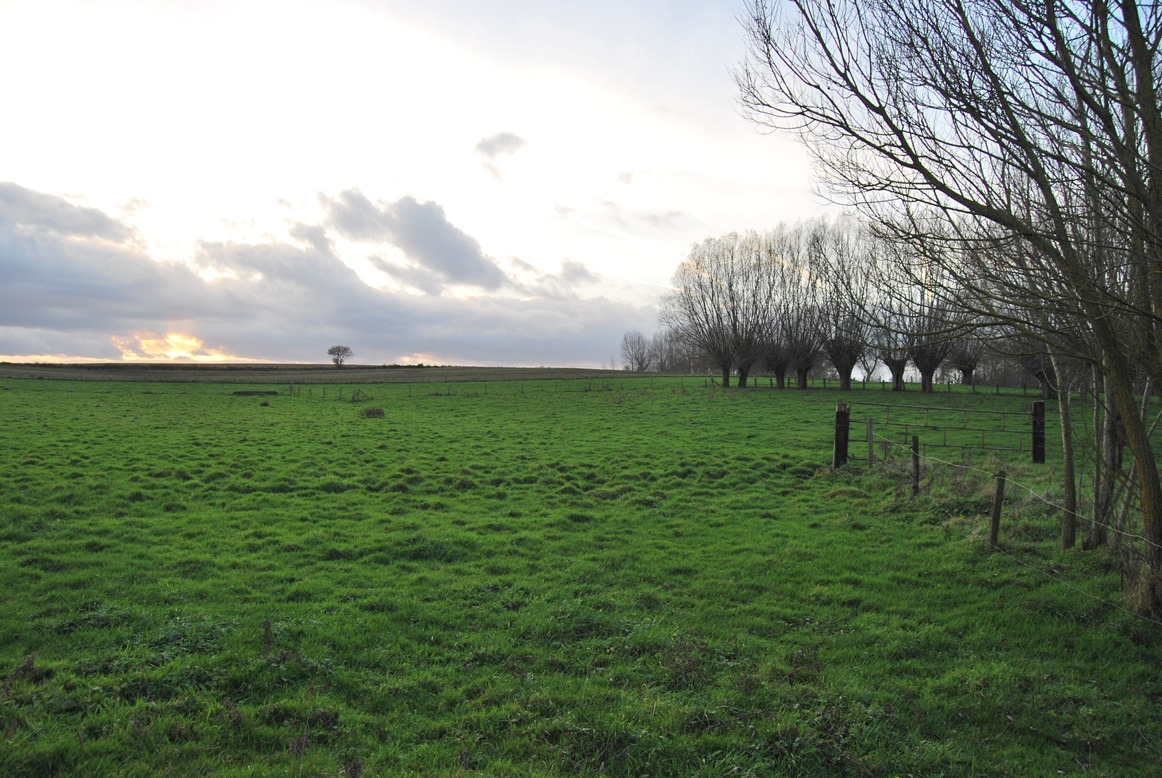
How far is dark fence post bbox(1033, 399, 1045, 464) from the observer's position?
19.9m

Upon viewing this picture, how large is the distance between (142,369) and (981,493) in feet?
318

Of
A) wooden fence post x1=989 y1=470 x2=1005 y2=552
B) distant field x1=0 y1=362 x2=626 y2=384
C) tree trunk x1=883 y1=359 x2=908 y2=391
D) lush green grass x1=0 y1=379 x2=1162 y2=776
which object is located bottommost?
lush green grass x1=0 y1=379 x2=1162 y2=776

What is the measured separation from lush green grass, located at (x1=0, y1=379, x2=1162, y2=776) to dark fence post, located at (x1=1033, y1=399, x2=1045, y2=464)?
3.86m

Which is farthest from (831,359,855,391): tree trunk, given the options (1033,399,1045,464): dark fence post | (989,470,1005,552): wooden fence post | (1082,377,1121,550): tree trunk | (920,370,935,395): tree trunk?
(989,470,1005,552): wooden fence post

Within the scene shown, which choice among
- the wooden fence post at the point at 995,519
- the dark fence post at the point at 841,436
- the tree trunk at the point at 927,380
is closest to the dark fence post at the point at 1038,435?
the dark fence post at the point at 841,436

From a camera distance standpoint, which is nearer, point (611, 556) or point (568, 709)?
point (568, 709)

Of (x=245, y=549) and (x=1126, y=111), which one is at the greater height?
(x=1126, y=111)

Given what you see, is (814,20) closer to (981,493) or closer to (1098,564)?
(1098,564)

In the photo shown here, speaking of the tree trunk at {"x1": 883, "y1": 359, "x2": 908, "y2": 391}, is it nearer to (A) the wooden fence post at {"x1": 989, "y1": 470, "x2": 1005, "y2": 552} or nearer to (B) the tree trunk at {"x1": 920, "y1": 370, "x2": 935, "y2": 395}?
(B) the tree trunk at {"x1": 920, "y1": 370, "x2": 935, "y2": 395}

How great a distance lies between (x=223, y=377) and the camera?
72375mm

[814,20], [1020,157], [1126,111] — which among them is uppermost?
[814,20]


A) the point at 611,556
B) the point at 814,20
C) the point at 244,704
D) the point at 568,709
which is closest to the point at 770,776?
the point at 568,709

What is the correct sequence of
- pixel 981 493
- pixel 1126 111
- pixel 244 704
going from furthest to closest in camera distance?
pixel 981 493, pixel 1126 111, pixel 244 704

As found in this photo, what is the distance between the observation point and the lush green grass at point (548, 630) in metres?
5.02
